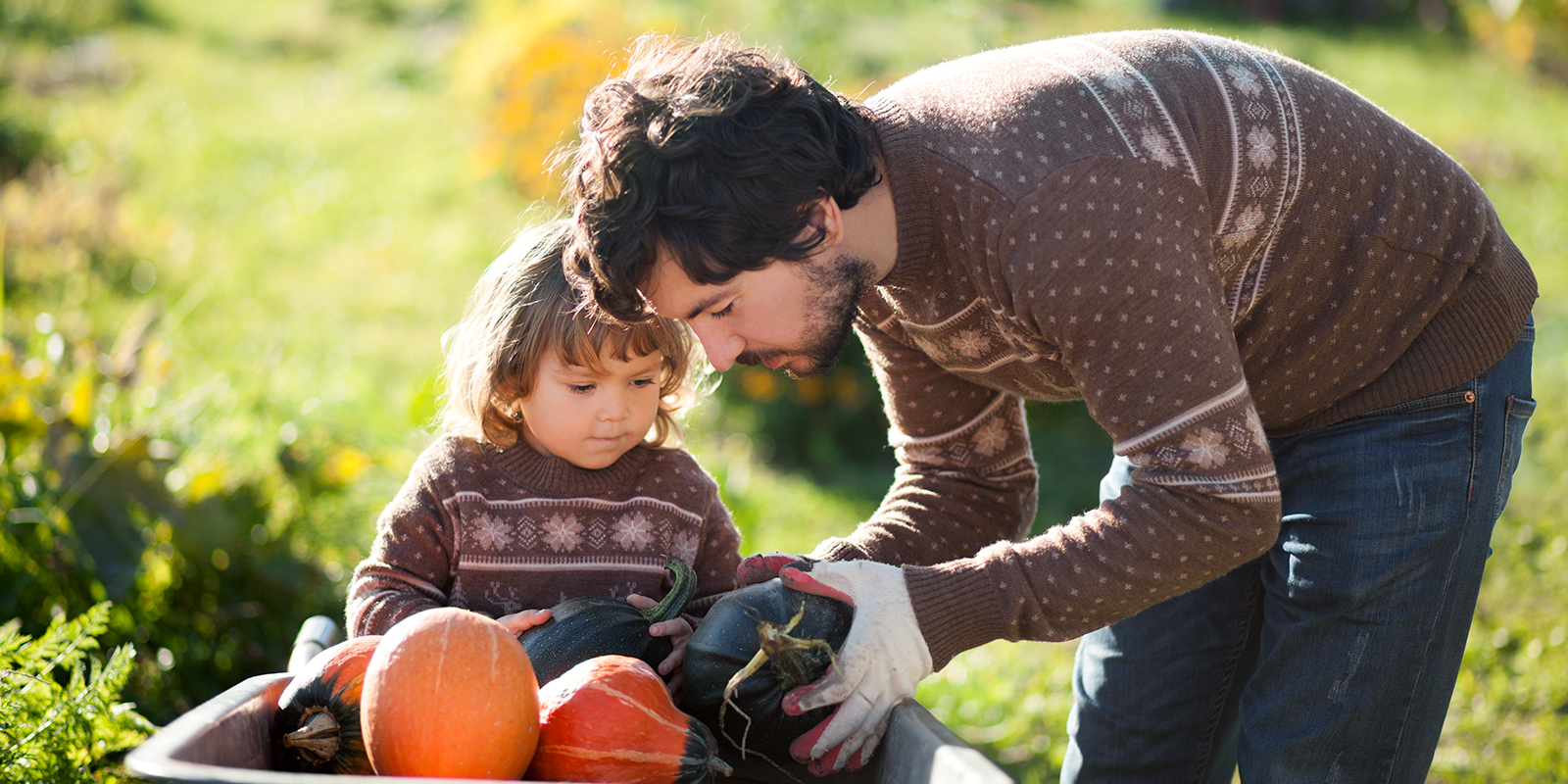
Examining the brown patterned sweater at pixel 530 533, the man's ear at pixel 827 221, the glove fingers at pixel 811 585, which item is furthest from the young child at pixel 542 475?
the glove fingers at pixel 811 585

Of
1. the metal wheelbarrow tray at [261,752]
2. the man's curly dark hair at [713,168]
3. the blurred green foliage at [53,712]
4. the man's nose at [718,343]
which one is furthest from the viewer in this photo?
the blurred green foliage at [53,712]

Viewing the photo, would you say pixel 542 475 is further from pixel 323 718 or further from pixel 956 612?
pixel 956 612

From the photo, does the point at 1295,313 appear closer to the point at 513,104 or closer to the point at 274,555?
the point at 274,555

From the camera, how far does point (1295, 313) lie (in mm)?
1950

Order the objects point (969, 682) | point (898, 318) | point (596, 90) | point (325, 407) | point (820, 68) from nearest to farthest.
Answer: point (596, 90)
point (898, 318)
point (969, 682)
point (325, 407)
point (820, 68)

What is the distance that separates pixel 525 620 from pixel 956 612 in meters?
0.71

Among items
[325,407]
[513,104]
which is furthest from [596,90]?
[513,104]

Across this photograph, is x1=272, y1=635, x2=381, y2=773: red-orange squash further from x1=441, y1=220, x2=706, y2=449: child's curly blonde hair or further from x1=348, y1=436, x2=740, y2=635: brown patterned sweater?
x1=441, y1=220, x2=706, y2=449: child's curly blonde hair

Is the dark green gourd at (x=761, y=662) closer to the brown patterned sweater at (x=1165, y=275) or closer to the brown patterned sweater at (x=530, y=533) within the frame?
the brown patterned sweater at (x=1165, y=275)

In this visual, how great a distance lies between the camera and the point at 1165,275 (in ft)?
5.25

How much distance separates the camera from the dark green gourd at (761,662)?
5.60ft

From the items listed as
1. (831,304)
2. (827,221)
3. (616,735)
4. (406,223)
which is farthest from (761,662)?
(406,223)

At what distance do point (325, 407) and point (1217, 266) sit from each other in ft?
11.8

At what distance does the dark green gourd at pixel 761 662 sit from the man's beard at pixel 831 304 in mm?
390
